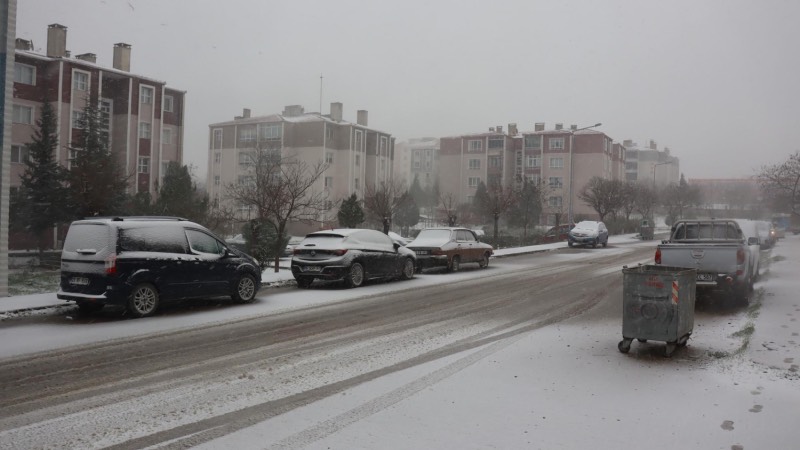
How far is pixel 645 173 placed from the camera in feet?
423

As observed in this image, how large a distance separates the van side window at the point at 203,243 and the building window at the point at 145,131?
121 feet

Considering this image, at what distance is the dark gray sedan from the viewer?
15.0 meters

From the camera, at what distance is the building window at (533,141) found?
83062mm

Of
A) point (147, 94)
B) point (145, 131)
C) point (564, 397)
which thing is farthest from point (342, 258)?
point (147, 94)

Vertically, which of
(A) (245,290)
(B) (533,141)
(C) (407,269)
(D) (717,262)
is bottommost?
(A) (245,290)

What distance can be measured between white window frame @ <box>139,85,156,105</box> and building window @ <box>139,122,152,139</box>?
1.64 metres

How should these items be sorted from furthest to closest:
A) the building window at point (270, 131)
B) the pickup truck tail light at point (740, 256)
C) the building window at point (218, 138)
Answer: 1. the building window at point (218, 138)
2. the building window at point (270, 131)
3. the pickup truck tail light at point (740, 256)

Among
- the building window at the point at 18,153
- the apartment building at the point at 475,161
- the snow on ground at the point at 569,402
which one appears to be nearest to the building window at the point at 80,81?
the building window at the point at 18,153

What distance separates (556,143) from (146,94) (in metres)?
54.8

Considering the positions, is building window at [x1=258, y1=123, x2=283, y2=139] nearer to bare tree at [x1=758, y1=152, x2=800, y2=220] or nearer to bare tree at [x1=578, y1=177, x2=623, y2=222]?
bare tree at [x1=578, y1=177, x2=623, y2=222]

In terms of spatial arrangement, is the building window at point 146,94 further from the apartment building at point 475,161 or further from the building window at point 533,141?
the building window at point 533,141

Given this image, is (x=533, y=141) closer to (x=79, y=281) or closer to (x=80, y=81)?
(x=80, y=81)

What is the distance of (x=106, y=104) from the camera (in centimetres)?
4319

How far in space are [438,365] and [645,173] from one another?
133m
